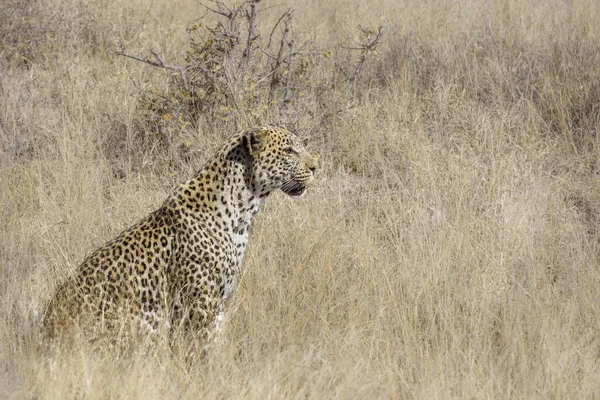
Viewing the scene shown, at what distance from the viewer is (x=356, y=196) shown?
739 cm

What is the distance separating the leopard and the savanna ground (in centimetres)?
21

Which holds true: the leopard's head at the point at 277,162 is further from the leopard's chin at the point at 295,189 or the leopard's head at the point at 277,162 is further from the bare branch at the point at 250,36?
the bare branch at the point at 250,36

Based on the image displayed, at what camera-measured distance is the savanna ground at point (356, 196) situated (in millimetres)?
4785

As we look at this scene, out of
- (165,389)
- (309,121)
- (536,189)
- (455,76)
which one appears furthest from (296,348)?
(455,76)

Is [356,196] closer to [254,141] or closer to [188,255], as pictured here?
[254,141]

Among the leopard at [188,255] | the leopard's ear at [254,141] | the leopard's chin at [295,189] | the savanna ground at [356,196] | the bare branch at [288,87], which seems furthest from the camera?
the bare branch at [288,87]

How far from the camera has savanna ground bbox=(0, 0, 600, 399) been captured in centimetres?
479

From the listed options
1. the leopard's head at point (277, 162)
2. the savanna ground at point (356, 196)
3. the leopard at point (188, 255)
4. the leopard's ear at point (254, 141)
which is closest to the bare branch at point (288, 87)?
Answer: the savanna ground at point (356, 196)

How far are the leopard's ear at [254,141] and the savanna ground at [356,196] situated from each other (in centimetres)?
91

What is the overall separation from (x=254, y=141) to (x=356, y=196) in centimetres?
223

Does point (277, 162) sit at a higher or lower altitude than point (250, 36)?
lower

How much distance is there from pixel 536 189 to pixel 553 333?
79.6 inches

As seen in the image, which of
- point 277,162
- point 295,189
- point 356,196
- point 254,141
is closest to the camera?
point 254,141

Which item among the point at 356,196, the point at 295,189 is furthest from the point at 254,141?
the point at 356,196
